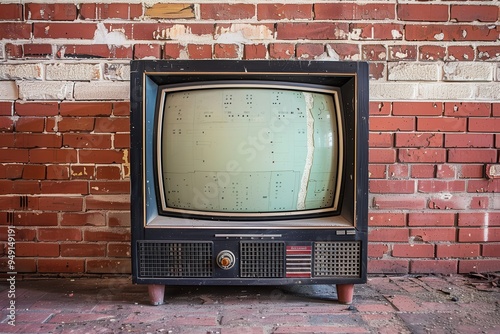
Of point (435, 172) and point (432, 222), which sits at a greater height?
point (435, 172)

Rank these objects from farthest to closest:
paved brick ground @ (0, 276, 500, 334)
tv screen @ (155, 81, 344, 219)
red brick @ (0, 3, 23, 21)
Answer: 1. red brick @ (0, 3, 23, 21)
2. tv screen @ (155, 81, 344, 219)
3. paved brick ground @ (0, 276, 500, 334)

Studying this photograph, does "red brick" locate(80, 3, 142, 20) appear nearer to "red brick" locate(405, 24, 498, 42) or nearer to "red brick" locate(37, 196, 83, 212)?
"red brick" locate(37, 196, 83, 212)

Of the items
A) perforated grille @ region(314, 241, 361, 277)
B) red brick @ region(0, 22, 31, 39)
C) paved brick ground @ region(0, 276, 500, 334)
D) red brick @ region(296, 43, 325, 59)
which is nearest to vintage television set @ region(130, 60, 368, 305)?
perforated grille @ region(314, 241, 361, 277)

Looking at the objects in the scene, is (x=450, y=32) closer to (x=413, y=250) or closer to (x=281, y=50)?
(x=281, y=50)

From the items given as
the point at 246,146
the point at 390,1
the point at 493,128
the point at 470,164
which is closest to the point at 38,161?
the point at 246,146

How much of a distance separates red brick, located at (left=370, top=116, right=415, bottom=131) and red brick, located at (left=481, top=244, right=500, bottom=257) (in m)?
0.68

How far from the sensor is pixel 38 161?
173 cm

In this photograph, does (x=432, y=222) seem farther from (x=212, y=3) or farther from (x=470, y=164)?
(x=212, y=3)

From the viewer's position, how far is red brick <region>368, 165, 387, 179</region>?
1.75 m

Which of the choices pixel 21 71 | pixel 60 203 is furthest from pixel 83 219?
pixel 21 71

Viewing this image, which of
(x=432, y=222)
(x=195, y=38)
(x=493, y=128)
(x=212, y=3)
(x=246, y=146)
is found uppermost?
(x=212, y=3)

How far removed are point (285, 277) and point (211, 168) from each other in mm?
472

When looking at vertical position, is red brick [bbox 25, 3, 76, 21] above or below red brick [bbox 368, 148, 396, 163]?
above

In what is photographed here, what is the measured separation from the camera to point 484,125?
174 centimetres
